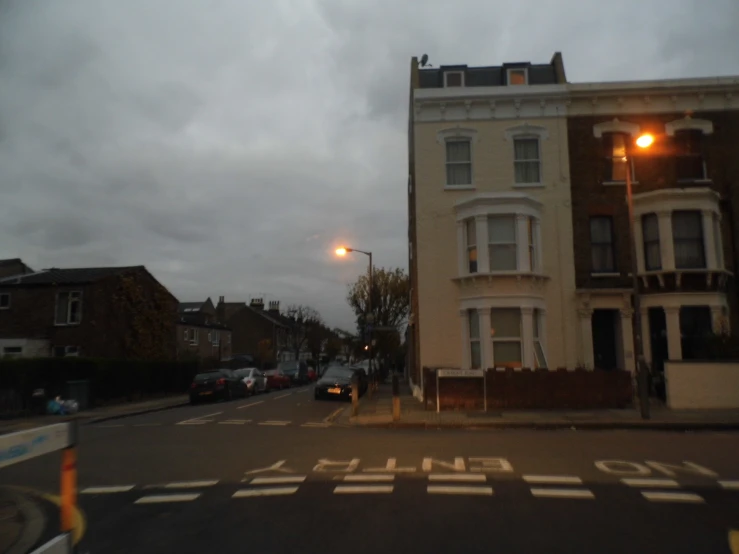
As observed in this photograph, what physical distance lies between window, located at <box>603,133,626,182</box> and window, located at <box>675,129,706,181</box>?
74.6 inches

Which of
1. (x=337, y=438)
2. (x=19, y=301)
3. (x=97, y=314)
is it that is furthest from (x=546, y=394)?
(x=19, y=301)

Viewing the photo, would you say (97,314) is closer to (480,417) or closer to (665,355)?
(480,417)

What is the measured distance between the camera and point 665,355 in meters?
22.8

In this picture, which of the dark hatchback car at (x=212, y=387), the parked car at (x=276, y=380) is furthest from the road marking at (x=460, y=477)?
the parked car at (x=276, y=380)

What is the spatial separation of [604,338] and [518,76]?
10440mm

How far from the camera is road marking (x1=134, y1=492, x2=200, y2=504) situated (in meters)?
8.34

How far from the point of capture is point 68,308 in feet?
110

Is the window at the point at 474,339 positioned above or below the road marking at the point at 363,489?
above

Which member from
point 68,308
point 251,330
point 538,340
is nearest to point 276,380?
point 68,308

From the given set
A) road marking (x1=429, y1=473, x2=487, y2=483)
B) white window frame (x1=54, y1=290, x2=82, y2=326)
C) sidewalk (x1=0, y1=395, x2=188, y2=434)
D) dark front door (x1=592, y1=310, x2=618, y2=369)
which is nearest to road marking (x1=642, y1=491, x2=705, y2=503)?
road marking (x1=429, y1=473, x2=487, y2=483)

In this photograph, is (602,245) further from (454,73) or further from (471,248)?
(454,73)

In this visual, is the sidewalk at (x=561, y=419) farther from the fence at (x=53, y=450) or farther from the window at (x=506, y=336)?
the fence at (x=53, y=450)

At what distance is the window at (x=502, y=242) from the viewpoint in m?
22.6

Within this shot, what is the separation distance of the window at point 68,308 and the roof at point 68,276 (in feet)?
2.19
